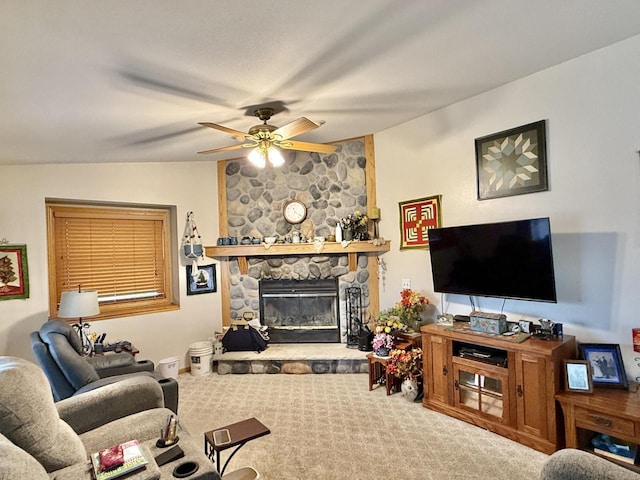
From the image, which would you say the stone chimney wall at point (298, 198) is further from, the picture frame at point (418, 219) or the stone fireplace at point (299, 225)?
the picture frame at point (418, 219)

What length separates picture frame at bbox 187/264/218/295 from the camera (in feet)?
15.4

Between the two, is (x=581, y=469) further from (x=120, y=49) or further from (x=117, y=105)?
(x=117, y=105)

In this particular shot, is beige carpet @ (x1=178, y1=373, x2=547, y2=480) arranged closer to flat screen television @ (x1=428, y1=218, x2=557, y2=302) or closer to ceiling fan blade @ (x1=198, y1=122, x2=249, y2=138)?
flat screen television @ (x1=428, y1=218, x2=557, y2=302)

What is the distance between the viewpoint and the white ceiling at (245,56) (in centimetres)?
169

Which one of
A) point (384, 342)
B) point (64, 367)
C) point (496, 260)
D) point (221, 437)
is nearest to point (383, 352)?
point (384, 342)

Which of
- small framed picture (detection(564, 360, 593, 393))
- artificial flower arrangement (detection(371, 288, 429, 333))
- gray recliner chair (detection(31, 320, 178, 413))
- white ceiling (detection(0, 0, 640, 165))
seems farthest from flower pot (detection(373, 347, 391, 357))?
white ceiling (detection(0, 0, 640, 165))

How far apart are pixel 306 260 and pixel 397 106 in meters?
2.24

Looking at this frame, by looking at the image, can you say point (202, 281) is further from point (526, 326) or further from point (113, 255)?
point (526, 326)

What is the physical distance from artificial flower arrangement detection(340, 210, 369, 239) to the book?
3.23m

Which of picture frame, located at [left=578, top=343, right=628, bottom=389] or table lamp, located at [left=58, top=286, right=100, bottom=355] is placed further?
table lamp, located at [left=58, top=286, right=100, bottom=355]

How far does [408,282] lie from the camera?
13.4 ft

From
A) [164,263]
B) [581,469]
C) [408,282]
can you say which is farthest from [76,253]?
[581,469]

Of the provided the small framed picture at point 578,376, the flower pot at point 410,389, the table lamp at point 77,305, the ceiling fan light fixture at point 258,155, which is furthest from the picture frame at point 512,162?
the table lamp at point 77,305

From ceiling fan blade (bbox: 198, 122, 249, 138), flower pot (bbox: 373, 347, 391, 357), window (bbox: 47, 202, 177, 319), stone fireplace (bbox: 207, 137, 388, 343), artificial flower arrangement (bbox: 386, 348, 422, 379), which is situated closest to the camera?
ceiling fan blade (bbox: 198, 122, 249, 138)
